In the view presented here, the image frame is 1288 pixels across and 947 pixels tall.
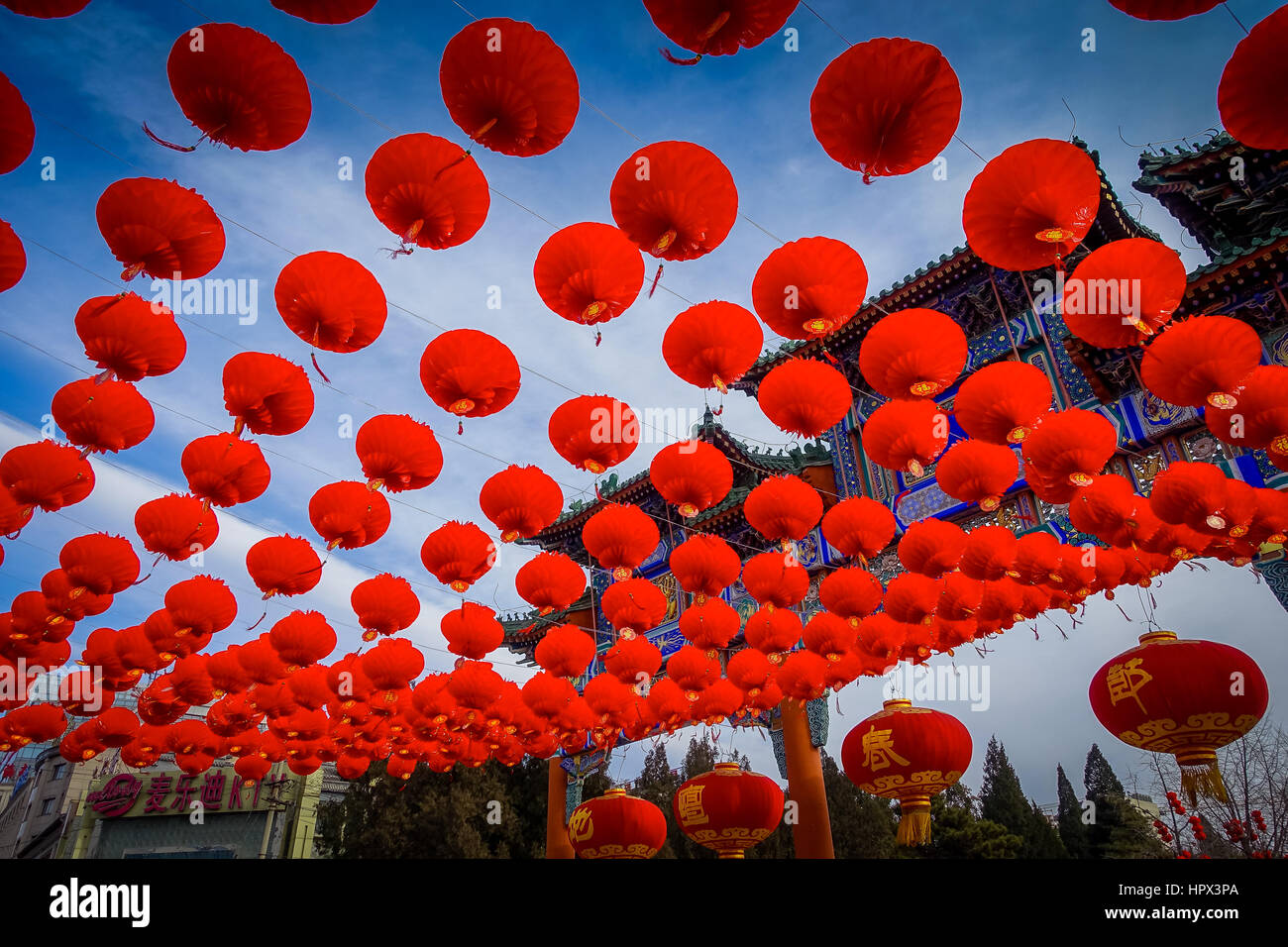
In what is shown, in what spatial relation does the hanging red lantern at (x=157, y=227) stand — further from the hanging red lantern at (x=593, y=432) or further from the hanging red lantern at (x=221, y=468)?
the hanging red lantern at (x=593, y=432)

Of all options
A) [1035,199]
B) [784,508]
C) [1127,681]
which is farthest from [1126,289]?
[1127,681]

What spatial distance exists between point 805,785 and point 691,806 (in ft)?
6.98

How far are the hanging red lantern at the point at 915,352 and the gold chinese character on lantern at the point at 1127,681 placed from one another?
10.3 ft

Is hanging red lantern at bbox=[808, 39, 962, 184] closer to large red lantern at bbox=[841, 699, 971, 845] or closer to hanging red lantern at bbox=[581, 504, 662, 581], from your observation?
hanging red lantern at bbox=[581, 504, 662, 581]

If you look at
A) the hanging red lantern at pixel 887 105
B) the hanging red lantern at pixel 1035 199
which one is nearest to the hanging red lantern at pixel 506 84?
the hanging red lantern at pixel 887 105

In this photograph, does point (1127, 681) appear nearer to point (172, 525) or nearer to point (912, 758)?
point (912, 758)

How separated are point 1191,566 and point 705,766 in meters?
22.6

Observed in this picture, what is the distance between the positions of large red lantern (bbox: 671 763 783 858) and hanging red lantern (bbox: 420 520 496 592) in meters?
3.55

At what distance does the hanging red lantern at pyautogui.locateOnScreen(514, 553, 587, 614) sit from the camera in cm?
562

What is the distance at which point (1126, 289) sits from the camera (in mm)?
3314

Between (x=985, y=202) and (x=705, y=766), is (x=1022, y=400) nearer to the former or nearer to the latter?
(x=985, y=202)

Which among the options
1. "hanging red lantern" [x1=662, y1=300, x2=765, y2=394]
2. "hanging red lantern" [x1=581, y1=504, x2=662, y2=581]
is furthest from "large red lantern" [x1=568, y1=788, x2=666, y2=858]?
"hanging red lantern" [x1=662, y1=300, x2=765, y2=394]
